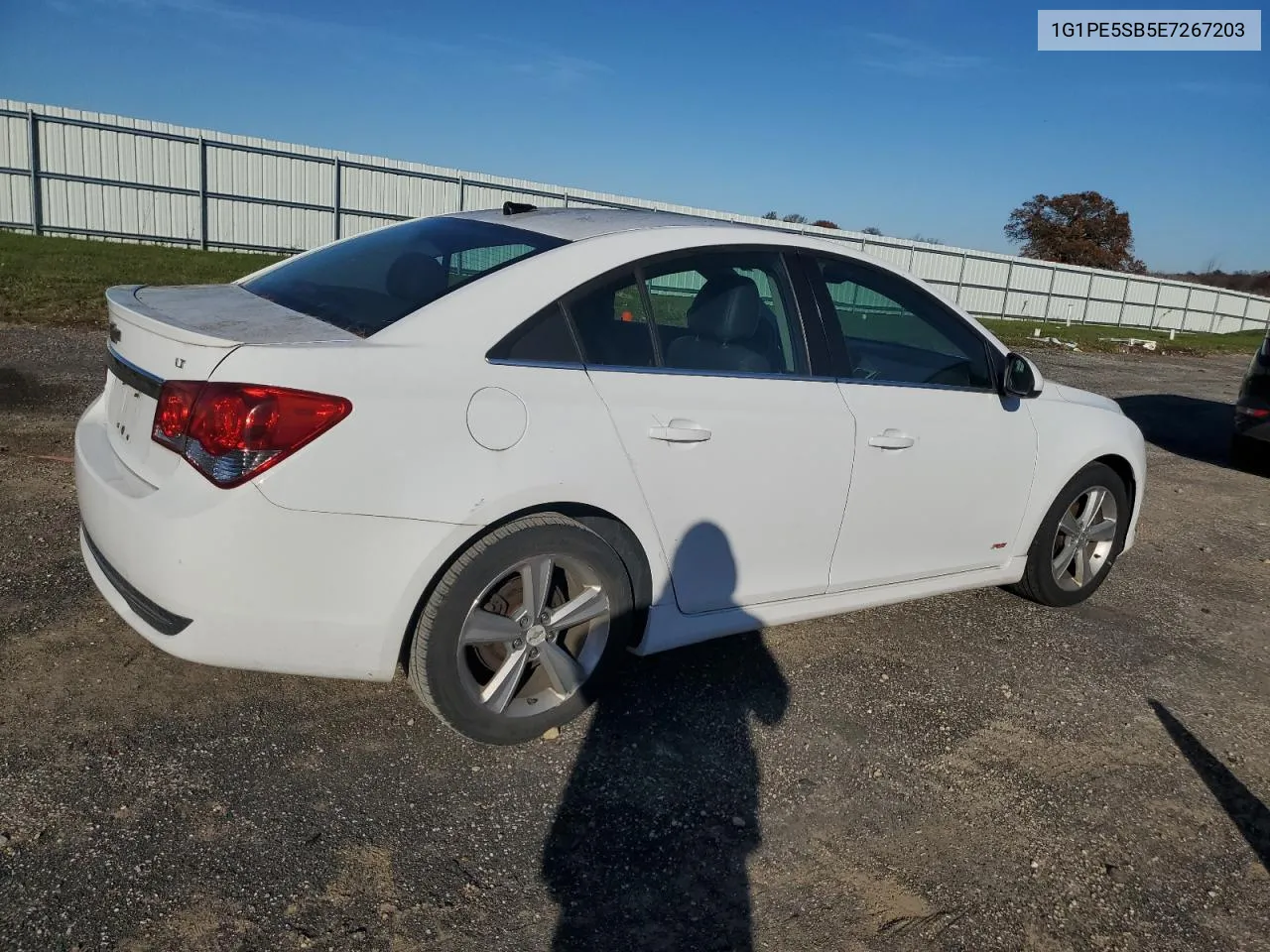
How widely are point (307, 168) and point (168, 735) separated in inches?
856

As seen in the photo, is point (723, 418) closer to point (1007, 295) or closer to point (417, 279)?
point (417, 279)

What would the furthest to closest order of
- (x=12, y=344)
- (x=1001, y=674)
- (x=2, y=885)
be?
(x=12, y=344)
(x=1001, y=674)
(x=2, y=885)

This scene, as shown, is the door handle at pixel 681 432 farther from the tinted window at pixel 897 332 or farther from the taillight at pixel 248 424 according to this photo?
the taillight at pixel 248 424

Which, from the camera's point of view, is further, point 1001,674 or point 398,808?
point 1001,674

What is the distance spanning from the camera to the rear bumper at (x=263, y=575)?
8.63ft

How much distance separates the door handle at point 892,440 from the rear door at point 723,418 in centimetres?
14

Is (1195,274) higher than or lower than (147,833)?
higher

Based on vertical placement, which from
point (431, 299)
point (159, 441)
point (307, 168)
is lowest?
point (159, 441)

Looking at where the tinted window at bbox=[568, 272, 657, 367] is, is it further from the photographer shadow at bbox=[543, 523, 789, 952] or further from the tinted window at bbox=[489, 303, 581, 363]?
the photographer shadow at bbox=[543, 523, 789, 952]

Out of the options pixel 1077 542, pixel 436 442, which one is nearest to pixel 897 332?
pixel 1077 542

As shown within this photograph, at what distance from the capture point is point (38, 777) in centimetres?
275

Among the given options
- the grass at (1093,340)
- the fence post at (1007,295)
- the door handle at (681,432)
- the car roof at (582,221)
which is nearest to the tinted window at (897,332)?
the car roof at (582,221)

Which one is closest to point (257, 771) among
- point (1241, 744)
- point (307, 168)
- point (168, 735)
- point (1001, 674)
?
point (168, 735)

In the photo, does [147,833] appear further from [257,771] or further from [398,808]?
[398,808]
